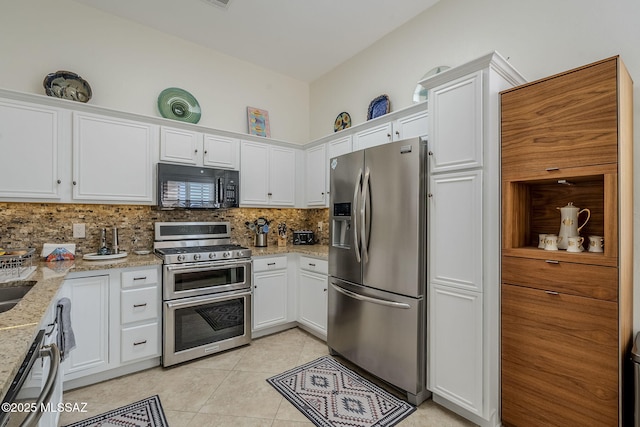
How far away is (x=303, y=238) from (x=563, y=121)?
9.73 ft

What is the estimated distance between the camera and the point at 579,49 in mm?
1998

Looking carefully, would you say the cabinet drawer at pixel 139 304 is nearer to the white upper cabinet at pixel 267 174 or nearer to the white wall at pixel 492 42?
the white upper cabinet at pixel 267 174

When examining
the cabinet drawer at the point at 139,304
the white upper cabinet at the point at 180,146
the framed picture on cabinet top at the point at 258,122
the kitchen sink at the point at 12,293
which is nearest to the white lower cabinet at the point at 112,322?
the cabinet drawer at the point at 139,304

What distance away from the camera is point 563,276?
1.64 m

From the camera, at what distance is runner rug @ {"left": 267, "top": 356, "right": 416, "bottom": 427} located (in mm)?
1992

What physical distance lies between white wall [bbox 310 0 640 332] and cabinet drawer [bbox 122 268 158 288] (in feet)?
8.90

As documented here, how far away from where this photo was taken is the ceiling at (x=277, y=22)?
281 centimetres

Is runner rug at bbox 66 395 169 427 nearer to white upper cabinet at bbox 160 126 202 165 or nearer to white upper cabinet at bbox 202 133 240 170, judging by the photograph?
white upper cabinet at bbox 160 126 202 165

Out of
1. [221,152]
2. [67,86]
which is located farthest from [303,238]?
[67,86]

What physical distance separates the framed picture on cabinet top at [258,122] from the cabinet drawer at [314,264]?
1722 mm

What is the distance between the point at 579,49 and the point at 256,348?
11.6ft

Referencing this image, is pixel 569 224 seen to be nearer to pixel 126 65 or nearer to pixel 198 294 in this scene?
pixel 198 294

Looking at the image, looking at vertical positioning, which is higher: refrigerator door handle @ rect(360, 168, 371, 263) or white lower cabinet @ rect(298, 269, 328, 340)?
refrigerator door handle @ rect(360, 168, 371, 263)

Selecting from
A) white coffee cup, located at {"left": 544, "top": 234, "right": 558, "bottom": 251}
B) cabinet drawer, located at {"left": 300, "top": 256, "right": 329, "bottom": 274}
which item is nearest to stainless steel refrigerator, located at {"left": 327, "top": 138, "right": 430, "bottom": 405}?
cabinet drawer, located at {"left": 300, "top": 256, "right": 329, "bottom": 274}
